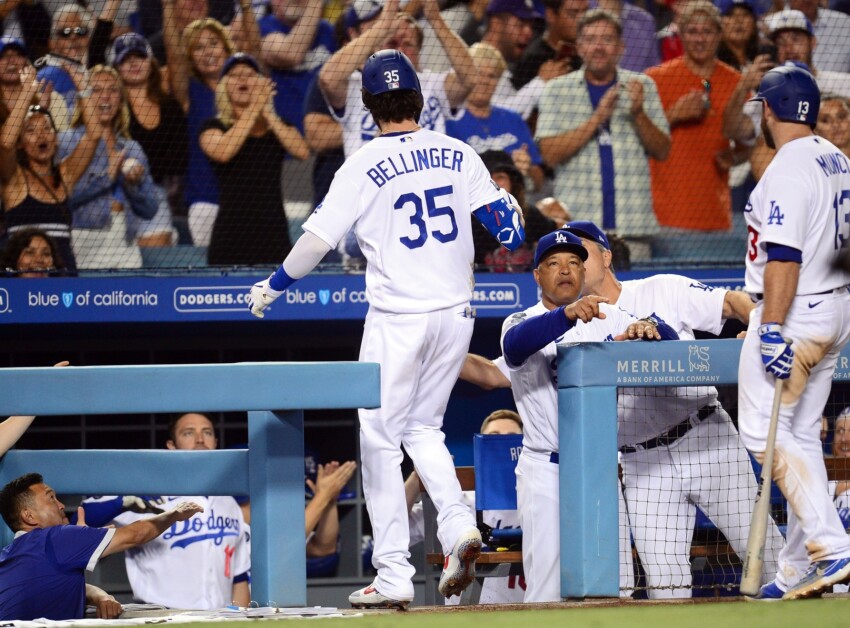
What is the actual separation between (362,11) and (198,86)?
1122 mm

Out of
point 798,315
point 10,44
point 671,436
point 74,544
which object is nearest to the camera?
point 798,315

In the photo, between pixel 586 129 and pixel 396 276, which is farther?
pixel 586 129

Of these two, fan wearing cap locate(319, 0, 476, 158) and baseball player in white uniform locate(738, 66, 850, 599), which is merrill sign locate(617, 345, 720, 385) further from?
fan wearing cap locate(319, 0, 476, 158)

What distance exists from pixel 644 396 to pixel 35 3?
4.98 meters

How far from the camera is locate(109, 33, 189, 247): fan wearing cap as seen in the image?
7117mm

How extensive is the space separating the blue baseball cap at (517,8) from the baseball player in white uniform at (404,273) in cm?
395

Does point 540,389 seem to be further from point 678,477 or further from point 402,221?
point 402,221

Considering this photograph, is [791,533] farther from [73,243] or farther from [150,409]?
[73,243]

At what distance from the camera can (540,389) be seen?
13.5 feet

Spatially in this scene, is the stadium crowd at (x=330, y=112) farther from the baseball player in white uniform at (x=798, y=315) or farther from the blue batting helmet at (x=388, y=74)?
the baseball player in white uniform at (x=798, y=315)

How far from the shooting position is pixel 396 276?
378 centimetres

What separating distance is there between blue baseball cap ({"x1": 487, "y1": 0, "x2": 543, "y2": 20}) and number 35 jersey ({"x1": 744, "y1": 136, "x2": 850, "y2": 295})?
171 inches

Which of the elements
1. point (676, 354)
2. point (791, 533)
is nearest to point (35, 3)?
point (676, 354)

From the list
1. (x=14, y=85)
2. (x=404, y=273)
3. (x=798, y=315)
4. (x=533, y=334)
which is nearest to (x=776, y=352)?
(x=798, y=315)
